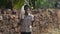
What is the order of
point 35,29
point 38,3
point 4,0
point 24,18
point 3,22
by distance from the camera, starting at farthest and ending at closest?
point 38,3 → point 4,0 → point 35,29 → point 3,22 → point 24,18

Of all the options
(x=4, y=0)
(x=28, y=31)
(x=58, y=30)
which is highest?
(x=4, y=0)

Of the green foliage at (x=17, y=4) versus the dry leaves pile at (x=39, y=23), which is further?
the green foliage at (x=17, y=4)

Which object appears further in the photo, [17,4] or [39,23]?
[17,4]

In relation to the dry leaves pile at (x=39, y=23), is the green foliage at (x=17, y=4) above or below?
above

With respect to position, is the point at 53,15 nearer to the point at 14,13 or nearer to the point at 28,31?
the point at 14,13

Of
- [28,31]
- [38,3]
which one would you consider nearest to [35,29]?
[28,31]

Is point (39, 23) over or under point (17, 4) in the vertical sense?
under

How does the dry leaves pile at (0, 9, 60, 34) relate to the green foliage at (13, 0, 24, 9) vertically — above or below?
below

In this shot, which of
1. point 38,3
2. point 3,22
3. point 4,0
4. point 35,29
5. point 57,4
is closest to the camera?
point 3,22

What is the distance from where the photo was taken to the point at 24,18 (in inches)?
307

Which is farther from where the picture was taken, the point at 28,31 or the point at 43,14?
the point at 43,14

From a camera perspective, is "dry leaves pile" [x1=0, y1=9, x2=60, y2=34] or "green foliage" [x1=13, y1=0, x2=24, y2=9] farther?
"green foliage" [x1=13, y1=0, x2=24, y2=9]

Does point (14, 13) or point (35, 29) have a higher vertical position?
point (14, 13)

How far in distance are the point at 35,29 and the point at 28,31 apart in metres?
3.12
